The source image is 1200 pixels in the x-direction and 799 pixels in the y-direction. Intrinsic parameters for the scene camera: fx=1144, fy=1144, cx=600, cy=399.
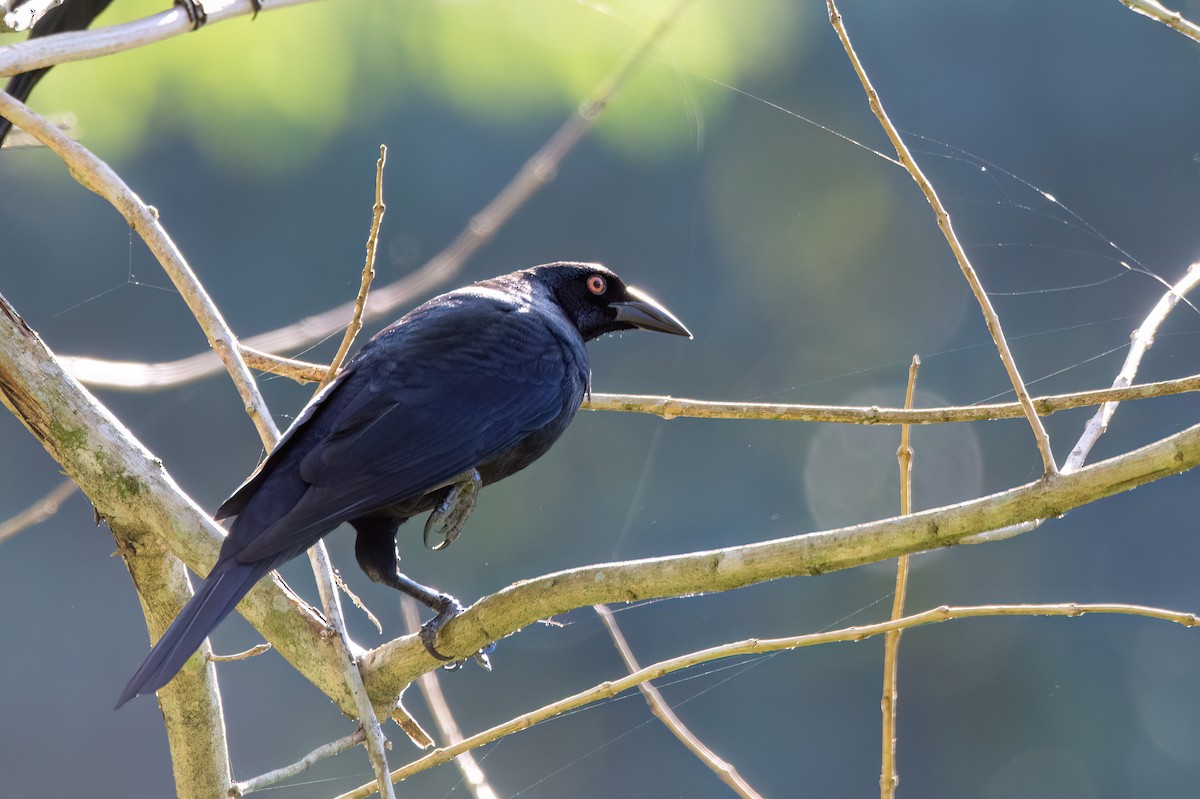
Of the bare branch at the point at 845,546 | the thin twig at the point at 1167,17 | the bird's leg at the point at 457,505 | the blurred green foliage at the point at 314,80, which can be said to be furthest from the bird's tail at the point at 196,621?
the blurred green foliage at the point at 314,80

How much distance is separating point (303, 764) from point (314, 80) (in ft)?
22.4

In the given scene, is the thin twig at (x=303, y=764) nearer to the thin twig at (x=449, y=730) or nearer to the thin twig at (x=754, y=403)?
the thin twig at (x=449, y=730)

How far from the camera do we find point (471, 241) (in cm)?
250

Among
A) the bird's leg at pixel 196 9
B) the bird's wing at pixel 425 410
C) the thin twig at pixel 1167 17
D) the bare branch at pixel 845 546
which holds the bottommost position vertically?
the bare branch at pixel 845 546

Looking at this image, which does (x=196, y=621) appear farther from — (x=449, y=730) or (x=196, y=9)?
(x=196, y=9)

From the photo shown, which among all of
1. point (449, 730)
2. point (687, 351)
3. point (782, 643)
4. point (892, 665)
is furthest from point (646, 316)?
point (687, 351)

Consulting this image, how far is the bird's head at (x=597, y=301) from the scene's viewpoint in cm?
301

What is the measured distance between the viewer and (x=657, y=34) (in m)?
2.11

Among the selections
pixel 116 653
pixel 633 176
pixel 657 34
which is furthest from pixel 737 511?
pixel 657 34

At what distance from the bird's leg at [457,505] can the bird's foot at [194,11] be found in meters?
0.96

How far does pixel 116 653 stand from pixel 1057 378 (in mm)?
5852

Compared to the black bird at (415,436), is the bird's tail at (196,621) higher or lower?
lower

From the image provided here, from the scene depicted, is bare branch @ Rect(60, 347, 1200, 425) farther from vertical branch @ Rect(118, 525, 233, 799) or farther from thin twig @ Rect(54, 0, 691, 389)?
vertical branch @ Rect(118, 525, 233, 799)

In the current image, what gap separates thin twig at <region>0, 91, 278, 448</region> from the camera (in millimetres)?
1995
